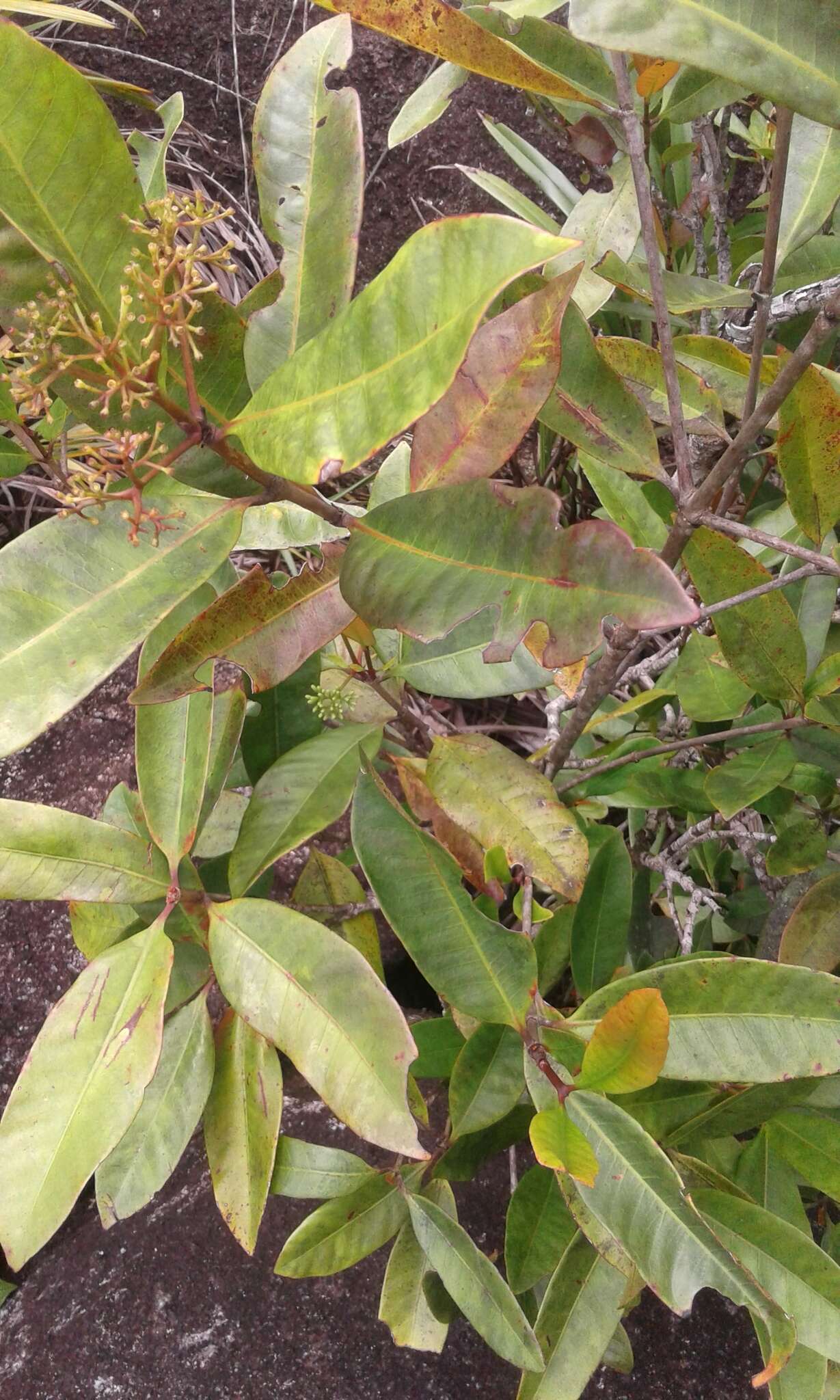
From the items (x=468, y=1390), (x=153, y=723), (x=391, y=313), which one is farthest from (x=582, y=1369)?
(x=391, y=313)

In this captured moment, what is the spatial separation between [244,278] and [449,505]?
1.76 meters

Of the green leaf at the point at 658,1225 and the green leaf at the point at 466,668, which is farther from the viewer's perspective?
the green leaf at the point at 466,668

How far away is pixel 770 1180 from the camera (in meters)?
0.80

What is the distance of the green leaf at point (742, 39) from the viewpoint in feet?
1.27

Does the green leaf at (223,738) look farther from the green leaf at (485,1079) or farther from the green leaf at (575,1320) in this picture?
the green leaf at (575,1320)

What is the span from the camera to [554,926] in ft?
3.11

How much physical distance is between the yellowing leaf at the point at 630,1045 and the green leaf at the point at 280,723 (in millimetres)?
389

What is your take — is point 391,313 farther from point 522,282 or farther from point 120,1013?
point 120,1013

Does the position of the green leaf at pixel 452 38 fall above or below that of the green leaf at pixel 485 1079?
above

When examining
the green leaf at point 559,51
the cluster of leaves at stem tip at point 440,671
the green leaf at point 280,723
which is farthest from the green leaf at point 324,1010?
the green leaf at point 559,51

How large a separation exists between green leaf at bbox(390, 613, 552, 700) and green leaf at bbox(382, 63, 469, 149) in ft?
1.28

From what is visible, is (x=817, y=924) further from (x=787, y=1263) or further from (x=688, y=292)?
(x=688, y=292)

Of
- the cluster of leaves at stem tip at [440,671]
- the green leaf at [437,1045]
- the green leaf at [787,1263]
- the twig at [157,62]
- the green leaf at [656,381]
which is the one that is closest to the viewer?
the cluster of leaves at stem tip at [440,671]

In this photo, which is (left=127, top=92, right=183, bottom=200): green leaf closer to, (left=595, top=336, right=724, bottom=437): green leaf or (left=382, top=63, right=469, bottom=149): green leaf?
(left=382, top=63, right=469, bottom=149): green leaf
